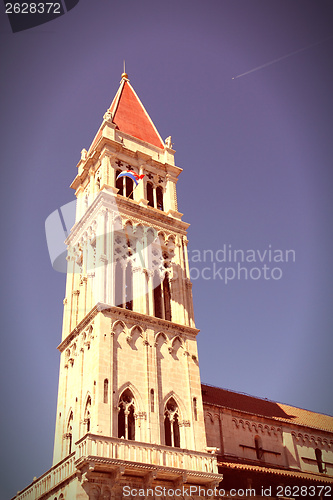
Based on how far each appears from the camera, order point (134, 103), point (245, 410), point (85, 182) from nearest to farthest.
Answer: point (245, 410)
point (85, 182)
point (134, 103)

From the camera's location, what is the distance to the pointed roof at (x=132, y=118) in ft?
127

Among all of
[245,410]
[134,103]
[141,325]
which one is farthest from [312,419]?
[134,103]

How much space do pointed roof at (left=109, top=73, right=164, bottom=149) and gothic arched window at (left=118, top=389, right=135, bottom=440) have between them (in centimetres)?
1882

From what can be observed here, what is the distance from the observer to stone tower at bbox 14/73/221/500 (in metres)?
24.1

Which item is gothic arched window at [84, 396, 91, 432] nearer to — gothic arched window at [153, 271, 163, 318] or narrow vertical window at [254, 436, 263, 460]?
gothic arched window at [153, 271, 163, 318]

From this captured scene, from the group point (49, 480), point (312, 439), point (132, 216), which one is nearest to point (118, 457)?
point (49, 480)

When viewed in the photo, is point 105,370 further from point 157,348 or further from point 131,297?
point 131,297

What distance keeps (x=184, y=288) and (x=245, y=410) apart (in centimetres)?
862

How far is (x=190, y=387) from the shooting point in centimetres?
2873

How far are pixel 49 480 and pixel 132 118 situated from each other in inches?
982

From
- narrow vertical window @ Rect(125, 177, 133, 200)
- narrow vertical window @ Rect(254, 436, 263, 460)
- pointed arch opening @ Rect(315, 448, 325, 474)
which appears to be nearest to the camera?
narrow vertical window @ Rect(254, 436, 263, 460)

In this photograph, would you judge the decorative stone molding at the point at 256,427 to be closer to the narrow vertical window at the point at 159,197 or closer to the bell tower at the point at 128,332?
the bell tower at the point at 128,332

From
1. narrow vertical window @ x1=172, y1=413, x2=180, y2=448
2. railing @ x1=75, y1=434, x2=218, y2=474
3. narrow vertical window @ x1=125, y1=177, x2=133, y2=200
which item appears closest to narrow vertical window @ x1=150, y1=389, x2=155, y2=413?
narrow vertical window @ x1=172, y1=413, x2=180, y2=448

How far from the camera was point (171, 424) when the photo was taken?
27.2m
